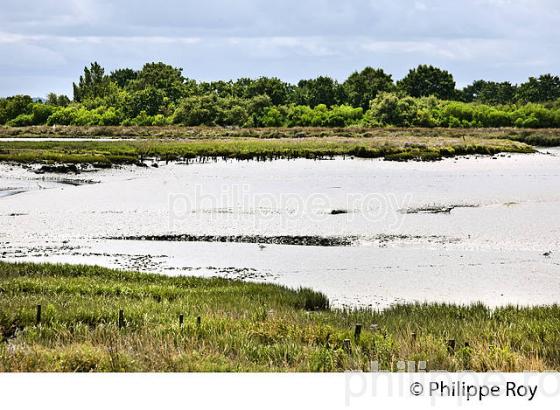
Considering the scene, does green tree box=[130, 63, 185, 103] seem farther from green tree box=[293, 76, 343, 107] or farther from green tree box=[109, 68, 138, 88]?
green tree box=[293, 76, 343, 107]

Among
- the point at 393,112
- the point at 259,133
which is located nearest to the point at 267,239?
the point at 259,133

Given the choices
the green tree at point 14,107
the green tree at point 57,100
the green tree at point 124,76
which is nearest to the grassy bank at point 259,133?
the green tree at point 14,107

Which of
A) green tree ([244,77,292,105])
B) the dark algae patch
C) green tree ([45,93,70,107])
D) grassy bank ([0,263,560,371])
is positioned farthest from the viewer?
green tree ([244,77,292,105])

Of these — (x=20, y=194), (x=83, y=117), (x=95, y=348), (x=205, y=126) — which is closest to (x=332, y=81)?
(x=205, y=126)

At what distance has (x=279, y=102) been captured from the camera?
118188mm

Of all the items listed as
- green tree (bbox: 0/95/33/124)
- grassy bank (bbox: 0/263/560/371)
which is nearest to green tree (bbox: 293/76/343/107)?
green tree (bbox: 0/95/33/124)

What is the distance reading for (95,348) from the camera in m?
8.60

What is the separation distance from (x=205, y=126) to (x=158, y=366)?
94.1 meters

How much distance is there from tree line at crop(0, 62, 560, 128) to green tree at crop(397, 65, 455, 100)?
0.17 meters

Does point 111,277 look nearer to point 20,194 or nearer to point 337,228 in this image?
point 337,228

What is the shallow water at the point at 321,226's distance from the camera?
1836 cm

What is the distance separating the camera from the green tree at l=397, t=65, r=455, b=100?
127m

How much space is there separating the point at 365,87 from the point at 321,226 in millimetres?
97348

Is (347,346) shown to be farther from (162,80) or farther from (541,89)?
(162,80)
